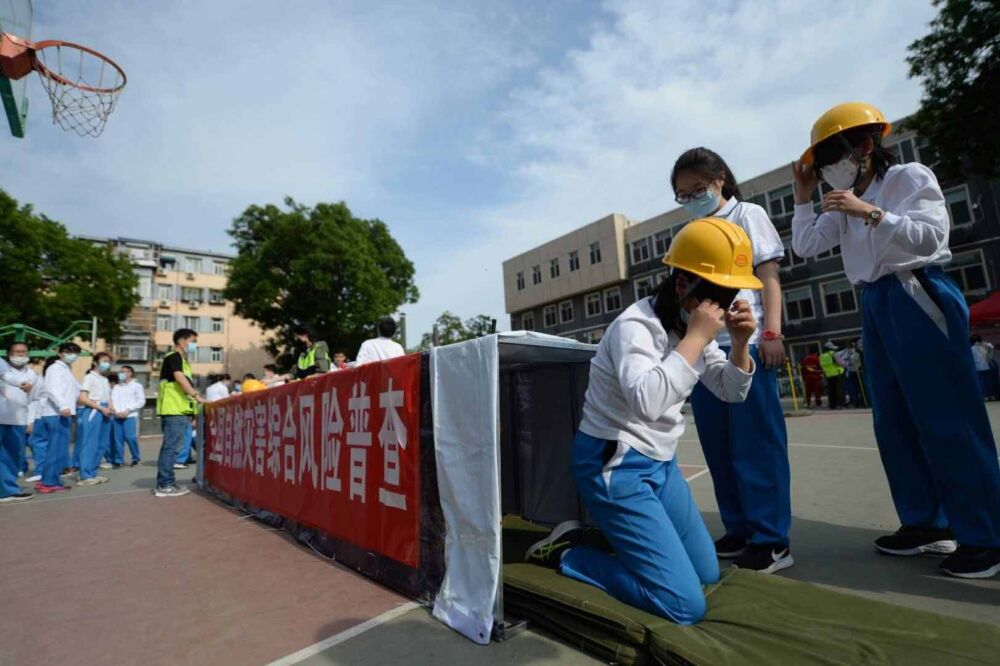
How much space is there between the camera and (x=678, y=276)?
6.80ft

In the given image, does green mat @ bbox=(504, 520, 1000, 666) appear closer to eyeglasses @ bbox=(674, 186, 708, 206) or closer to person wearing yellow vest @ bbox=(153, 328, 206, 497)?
eyeglasses @ bbox=(674, 186, 708, 206)

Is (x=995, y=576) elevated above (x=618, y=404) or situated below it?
below

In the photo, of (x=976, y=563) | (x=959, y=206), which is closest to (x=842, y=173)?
(x=976, y=563)

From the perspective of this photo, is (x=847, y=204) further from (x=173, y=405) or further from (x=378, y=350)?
(x=173, y=405)

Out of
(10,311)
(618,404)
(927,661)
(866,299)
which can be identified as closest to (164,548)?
(618,404)

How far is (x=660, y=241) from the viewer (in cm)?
3134

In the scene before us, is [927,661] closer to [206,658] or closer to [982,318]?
[206,658]

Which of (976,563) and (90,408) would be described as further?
(90,408)

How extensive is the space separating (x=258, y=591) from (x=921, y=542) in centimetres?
325

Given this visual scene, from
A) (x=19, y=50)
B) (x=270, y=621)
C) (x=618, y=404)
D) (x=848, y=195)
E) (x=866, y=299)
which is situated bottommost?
(x=270, y=621)

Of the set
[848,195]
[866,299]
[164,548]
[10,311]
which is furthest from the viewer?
[10,311]

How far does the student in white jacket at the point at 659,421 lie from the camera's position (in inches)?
72.9

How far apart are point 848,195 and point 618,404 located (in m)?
1.40

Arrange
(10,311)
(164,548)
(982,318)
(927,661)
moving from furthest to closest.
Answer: (10,311), (982,318), (164,548), (927,661)
